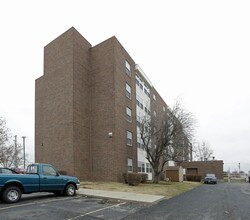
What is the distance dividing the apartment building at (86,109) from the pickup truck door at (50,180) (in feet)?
37.1

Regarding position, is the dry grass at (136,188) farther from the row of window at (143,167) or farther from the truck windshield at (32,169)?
the row of window at (143,167)

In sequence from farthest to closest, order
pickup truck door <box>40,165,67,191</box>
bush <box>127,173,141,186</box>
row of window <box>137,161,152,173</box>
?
row of window <box>137,161,152,173</box>, bush <box>127,173,141,186</box>, pickup truck door <box>40,165,67,191</box>

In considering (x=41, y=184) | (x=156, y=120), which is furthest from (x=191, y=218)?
(x=156, y=120)

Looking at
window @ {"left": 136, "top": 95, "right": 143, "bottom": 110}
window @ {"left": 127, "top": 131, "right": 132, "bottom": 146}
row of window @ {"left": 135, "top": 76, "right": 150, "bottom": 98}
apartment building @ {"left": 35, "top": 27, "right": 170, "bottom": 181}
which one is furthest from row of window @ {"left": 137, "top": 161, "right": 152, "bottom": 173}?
Result: row of window @ {"left": 135, "top": 76, "right": 150, "bottom": 98}

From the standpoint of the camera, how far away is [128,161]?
33.2 metres

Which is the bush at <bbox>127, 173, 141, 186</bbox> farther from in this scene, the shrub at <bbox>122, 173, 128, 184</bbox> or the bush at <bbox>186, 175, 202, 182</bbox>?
the bush at <bbox>186, 175, 202, 182</bbox>

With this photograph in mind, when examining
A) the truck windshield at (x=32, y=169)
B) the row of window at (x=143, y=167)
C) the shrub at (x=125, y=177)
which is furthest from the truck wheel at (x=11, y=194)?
the row of window at (x=143, y=167)

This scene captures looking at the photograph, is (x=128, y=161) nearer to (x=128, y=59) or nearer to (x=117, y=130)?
(x=117, y=130)

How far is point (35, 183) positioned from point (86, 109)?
1625 centimetres

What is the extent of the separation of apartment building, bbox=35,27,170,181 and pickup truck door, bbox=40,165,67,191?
1130cm

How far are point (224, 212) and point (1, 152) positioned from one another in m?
32.0

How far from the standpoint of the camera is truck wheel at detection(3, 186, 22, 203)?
546 inches

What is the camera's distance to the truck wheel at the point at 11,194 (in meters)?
13.9

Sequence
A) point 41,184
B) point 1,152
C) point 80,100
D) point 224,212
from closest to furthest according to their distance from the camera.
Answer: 1. point 224,212
2. point 41,184
3. point 80,100
4. point 1,152
